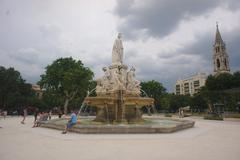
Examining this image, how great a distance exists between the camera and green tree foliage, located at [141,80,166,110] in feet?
249

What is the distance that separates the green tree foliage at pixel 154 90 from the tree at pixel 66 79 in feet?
97.1

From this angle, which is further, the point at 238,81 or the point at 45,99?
the point at 238,81

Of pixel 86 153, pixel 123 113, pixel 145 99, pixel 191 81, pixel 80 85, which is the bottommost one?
pixel 86 153

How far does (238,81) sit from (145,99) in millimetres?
61633

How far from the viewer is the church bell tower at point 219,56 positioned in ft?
352

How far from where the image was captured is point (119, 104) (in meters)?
17.9

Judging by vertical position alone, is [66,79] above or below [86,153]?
above

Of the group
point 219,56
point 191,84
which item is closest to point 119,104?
point 219,56

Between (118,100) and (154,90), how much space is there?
6016cm

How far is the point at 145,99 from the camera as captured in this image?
1775 centimetres

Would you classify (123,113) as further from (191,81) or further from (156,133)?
(191,81)

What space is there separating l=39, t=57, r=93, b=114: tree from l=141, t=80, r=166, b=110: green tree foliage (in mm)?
29604

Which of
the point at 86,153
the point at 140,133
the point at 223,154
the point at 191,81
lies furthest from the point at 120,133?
the point at 191,81

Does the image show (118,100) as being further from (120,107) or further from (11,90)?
(11,90)
